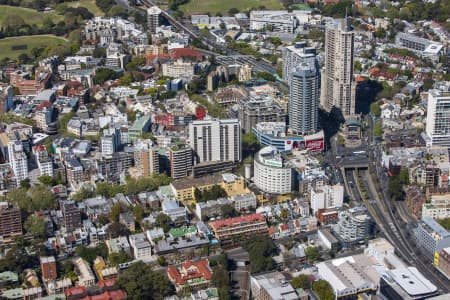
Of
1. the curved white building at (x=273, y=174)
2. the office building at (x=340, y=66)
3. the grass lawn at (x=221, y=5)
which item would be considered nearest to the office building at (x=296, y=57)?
the office building at (x=340, y=66)

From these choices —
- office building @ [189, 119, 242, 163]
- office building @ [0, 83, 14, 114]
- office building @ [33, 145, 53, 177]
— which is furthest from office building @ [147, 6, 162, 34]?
office building @ [33, 145, 53, 177]

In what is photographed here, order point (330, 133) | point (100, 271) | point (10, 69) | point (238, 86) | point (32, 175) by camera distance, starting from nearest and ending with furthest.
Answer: point (100, 271), point (32, 175), point (330, 133), point (238, 86), point (10, 69)

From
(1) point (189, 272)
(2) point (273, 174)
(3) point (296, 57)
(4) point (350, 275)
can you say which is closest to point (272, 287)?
(4) point (350, 275)

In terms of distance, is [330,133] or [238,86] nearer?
[330,133]

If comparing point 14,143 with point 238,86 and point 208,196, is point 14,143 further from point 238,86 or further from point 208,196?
point 238,86

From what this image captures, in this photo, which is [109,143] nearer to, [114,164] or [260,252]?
[114,164]

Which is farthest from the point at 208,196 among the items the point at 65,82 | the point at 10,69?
the point at 10,69
